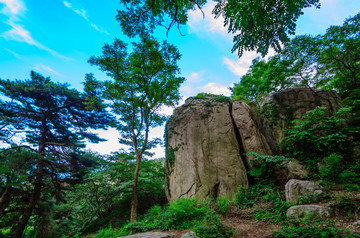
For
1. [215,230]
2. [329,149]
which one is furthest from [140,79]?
[329,149]

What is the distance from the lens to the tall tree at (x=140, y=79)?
807 centimetres

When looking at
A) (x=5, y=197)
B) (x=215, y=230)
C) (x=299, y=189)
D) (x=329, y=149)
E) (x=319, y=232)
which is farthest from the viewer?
(x=5, y=197)

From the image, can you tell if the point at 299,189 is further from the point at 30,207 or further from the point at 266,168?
the point at 30,207

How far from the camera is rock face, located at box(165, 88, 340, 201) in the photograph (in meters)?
7.25

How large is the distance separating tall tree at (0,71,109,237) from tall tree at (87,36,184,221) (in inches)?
89.9

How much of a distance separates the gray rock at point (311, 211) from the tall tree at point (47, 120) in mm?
11254

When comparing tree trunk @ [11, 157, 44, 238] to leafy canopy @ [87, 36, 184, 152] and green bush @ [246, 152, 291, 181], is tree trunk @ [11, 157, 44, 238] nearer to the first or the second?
leafy canopy @ [87, 36, 184, 152]

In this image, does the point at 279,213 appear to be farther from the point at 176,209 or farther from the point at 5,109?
the point at 5,109

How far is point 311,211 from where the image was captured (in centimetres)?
321

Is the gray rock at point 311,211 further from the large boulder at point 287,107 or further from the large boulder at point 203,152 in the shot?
the large boulder at point 287,107

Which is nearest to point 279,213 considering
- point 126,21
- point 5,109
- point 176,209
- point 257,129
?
point 176,209

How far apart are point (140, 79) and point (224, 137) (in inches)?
262

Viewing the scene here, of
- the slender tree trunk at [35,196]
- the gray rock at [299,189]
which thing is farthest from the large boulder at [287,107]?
the slender tree trunk at [35,196]

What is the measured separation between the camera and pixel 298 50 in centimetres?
842
